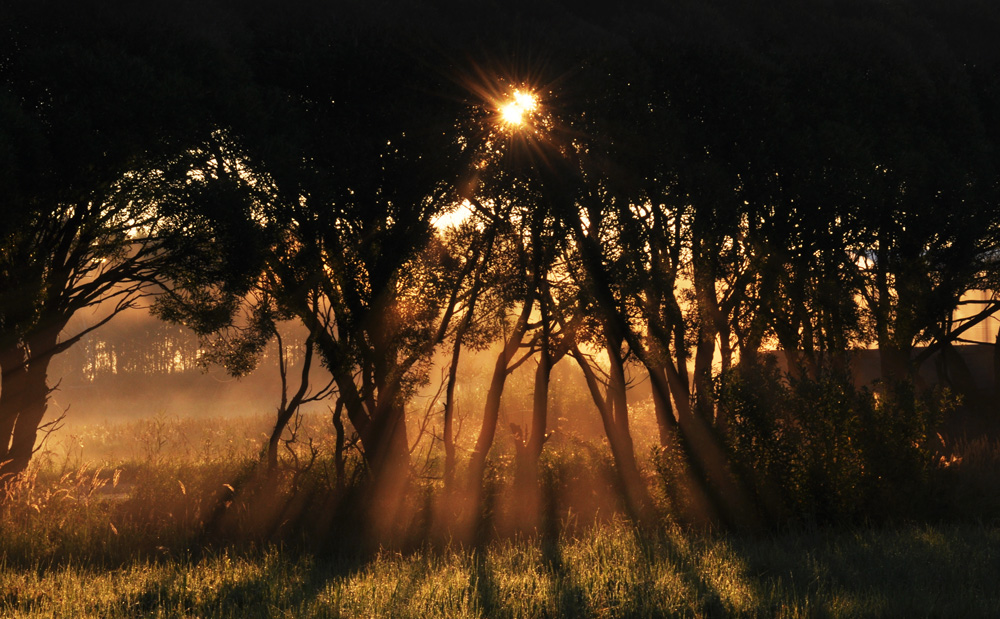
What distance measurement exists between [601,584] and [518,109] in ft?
29.1

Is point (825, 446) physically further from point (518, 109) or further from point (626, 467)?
point (518, 109)

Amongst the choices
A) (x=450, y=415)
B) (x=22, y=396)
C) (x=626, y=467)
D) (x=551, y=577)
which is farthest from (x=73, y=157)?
(x=626, y=467)

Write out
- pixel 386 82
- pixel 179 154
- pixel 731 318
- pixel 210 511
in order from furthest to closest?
1. pixel 731 318
2. pixel 210 511
3. pixel 386 82
4. pixel 179 154

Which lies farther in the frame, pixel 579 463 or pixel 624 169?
pixel 579 463

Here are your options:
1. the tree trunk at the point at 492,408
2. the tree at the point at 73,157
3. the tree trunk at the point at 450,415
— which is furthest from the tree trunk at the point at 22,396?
→ the tree trunk at the point at 492,408

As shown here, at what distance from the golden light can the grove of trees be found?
125 mm

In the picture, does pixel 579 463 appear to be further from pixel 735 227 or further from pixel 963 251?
pixel 963 251

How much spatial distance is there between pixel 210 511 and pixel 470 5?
990 cm

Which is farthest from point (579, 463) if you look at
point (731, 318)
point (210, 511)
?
point (210, 511)

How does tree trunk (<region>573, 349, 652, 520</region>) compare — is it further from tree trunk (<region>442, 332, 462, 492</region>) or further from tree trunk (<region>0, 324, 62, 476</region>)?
tree trunk (<region>0, 324, 62, 476</region>)

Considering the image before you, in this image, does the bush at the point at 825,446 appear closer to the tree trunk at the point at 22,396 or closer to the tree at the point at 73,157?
the tree at the point at 73,157

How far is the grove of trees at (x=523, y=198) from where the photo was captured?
11352 mm

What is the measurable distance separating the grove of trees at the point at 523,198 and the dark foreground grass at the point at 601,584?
2.38 m

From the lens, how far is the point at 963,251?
17641 mm
